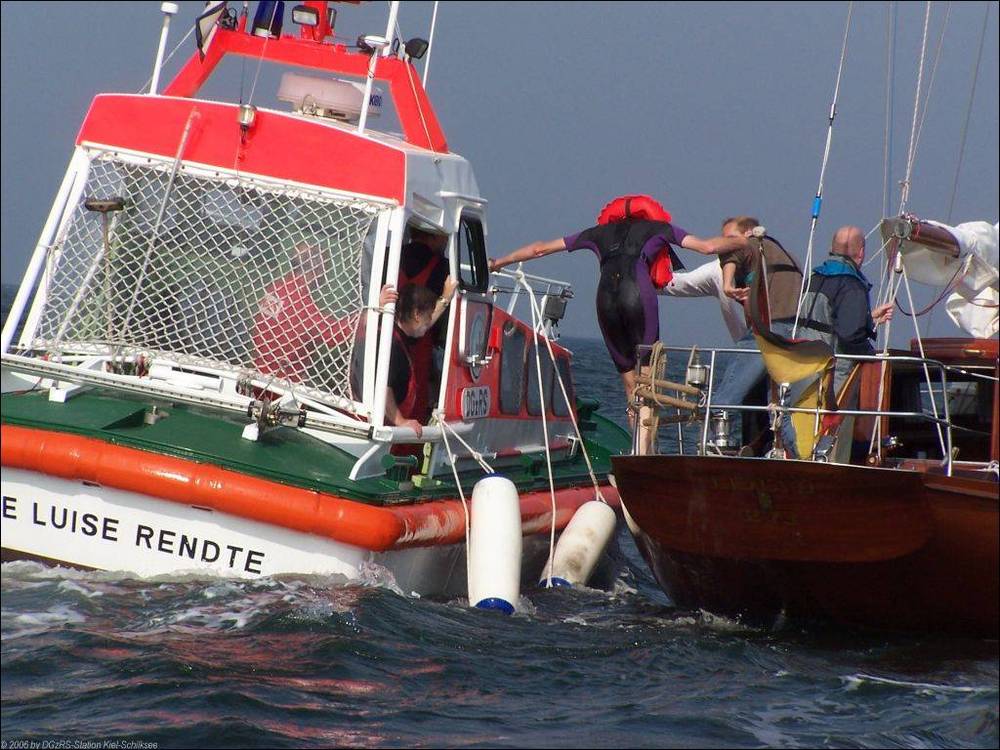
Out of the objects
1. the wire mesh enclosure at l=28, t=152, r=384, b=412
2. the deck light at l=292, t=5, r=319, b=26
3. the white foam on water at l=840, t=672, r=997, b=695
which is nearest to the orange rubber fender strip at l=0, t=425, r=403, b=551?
the wire mesh enclosure at l=28, t=152, r=384, b=412

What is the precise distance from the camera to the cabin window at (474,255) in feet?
31.4

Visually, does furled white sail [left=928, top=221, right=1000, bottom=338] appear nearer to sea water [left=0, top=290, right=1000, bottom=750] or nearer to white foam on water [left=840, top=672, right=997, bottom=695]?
sea water [left=0, top=290, right=1000, bottom=750]

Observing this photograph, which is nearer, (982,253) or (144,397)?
(144,397)

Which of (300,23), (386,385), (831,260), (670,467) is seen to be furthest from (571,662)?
(300,23)

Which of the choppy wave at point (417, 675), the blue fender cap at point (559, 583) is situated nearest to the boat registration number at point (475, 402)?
the blue fender cap at point (559, 583)

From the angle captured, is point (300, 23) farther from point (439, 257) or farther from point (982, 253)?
point (982, 253)

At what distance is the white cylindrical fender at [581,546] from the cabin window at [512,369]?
1.01 m

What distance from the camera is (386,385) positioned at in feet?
27.2

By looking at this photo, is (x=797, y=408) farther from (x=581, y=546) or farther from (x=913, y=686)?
(x=581, y=546)

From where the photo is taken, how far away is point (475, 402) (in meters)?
9.56

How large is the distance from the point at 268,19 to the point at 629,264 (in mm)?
2922

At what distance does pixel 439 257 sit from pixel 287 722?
4.27m

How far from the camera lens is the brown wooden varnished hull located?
7.25m

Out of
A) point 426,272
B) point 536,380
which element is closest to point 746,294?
point 426,272
